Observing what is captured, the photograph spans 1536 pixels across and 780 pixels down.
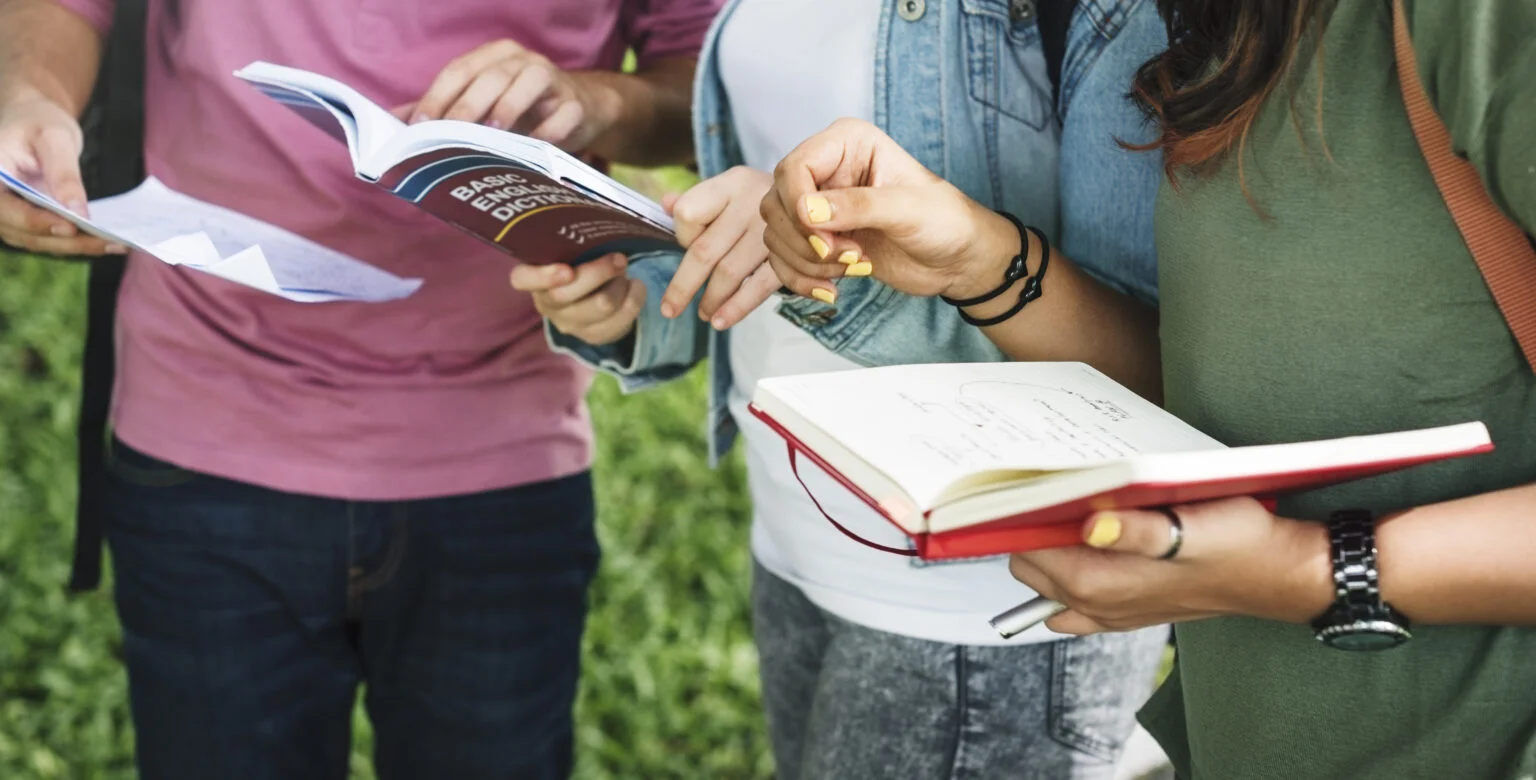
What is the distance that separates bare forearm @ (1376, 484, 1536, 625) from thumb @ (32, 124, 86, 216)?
1.08 meters

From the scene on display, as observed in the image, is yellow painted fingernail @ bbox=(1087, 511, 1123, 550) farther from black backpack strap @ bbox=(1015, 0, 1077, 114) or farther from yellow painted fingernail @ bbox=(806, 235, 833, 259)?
black backpack strap @ bbox=(1015, 0, 1077, 114)

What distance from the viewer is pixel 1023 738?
1.17 metres

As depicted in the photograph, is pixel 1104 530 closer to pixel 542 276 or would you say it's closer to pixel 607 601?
pixel 542 276

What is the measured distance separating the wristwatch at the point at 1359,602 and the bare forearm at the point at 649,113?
89 centimetres

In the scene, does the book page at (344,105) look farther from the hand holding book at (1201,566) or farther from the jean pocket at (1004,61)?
the hand holding book at (1201,566)

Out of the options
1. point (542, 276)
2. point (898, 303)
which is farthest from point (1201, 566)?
point (542, 276)

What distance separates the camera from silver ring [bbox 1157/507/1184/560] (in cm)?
72

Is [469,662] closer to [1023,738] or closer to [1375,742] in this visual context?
[1023,738]

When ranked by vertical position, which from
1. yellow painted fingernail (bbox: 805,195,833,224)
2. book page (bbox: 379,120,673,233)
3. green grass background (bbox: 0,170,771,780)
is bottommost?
green grass background (bbox: 0,170,771,780)

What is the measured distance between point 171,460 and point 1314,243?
1.18 m

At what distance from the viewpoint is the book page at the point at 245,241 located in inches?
44.1

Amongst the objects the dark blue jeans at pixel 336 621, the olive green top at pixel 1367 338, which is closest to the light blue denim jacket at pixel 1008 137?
the olive green top at pixel 1367 338

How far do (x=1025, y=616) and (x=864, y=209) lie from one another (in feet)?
0.96

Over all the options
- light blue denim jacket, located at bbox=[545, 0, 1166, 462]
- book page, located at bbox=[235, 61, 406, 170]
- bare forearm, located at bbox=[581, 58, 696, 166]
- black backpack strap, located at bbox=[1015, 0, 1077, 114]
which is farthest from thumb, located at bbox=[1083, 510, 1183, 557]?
bare forearm, located at bbox=[581, 58, 696, 166]
